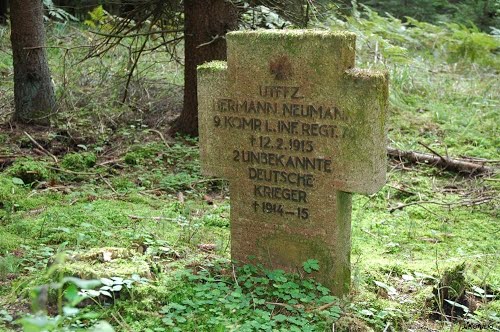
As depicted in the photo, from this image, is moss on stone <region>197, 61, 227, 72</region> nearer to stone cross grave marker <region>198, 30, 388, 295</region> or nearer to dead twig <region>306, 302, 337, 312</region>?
stone cross grave marker <region>198, 30, 388, 295</region>

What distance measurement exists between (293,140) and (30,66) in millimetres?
4839

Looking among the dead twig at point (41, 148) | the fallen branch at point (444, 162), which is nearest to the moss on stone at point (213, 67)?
the dead twig at point (41, 148)

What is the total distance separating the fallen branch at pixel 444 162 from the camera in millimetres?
7484

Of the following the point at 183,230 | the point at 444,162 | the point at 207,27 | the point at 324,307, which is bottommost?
the point at 324,307

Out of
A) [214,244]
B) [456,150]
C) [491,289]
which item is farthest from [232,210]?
[456,150]

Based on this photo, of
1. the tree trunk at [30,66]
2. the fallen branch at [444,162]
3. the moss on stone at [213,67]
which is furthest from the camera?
the tree trunk at [30,66]

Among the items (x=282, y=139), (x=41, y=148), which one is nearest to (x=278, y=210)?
(x=282, y=139)

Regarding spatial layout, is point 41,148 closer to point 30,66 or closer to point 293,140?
point 30,66

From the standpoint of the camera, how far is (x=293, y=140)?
14.0 feet

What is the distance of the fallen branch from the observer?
7.48 meters

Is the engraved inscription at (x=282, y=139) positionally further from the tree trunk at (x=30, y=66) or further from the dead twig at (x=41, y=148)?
the tree trunk at (x=30, y=66)

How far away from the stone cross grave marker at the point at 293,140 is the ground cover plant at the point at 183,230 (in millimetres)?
222

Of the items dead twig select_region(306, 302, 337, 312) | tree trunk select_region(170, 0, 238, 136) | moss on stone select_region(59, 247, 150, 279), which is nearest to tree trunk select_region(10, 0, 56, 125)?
tree trunk select_region(170, 0, 238, 136)

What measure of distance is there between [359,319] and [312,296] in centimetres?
32
